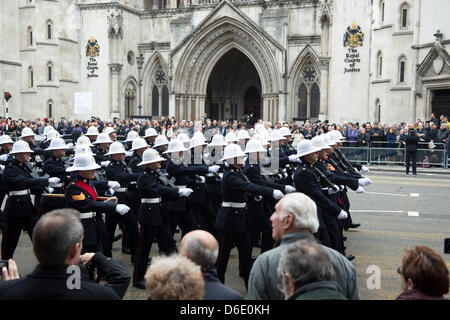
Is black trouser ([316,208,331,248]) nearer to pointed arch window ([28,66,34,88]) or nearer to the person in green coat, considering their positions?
the person in green coat

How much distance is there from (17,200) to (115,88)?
1211 inches

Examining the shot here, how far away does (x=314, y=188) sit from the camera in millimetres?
7430

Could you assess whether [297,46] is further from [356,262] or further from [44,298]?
[44,298]

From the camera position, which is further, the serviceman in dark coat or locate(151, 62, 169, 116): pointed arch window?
locate(151, 62, 169, 116): pointed arch window

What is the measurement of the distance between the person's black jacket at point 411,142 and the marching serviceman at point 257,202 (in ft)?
44.2

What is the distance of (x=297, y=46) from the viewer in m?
33.2

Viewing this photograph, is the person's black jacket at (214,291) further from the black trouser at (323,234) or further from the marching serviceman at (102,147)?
the marching serviceman at (102,147)

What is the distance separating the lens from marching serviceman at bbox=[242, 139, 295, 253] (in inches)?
315

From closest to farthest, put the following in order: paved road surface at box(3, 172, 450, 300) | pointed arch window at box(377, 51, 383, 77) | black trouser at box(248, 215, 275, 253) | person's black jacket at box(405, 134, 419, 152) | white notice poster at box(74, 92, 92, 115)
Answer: paved road surface at box(3, 172, 450, 300) → black trouser at box(248, 215, 275, 253) → person's black jacket at box(405, 134, 419, 152) → pointed arch window at box(377, 51, 383, 77) → white notice poster at box(74, 92, 92, 115)

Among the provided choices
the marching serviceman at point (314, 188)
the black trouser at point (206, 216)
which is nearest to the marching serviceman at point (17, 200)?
the black trouser at point (206, 216)

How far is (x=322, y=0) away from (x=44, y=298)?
1227 inches

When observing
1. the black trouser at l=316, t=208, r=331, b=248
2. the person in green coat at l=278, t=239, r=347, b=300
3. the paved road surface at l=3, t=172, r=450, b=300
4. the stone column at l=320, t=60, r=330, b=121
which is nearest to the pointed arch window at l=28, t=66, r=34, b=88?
the stone column at l=320, t=60, r=330, b=121

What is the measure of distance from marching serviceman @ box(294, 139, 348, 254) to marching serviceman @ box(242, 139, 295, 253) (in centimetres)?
59

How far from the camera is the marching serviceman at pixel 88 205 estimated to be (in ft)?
22.3
